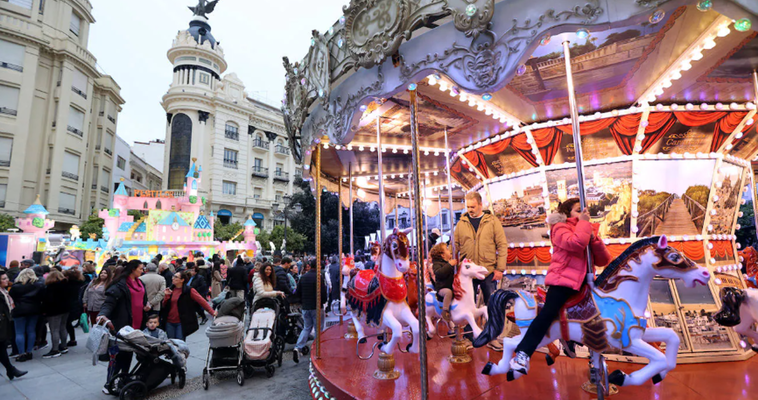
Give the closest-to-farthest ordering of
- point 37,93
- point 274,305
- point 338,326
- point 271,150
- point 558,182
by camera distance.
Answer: point 558,182, point 274,305, point 338,326, point 37,93, point 271,150

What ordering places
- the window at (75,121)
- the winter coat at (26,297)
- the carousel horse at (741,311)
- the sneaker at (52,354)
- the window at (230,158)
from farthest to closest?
the window at (230,158), the window at (75,121), the sneaker at (52,354), the winter coat at (26,297), the carousel horse at (741,311)

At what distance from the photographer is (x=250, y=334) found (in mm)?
5613

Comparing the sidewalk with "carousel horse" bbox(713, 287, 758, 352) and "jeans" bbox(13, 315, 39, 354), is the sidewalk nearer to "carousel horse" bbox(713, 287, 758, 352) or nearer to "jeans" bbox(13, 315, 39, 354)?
"jeans" bbox(13, 315, 39, 354)

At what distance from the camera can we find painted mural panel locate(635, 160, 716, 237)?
15.6 feet

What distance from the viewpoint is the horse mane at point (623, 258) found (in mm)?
2844

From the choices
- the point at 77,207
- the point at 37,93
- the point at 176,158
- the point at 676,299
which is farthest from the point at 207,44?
the point at 676,299

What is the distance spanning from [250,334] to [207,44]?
123 ft

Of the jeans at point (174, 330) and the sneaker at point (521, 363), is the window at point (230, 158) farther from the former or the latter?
the sneaker at point (521, 363)

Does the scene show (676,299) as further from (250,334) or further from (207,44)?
(207,44)

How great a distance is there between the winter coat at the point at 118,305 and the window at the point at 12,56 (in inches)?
1100

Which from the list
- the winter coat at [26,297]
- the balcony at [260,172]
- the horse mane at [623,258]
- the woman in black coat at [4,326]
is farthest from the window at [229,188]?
the horse mane at [623,258]

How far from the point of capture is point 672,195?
15.7 ft

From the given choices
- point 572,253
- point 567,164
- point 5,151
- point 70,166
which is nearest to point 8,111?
point 5,151

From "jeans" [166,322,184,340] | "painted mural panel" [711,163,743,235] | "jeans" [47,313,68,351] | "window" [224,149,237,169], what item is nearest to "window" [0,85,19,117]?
"window" [224,149,237,169]
